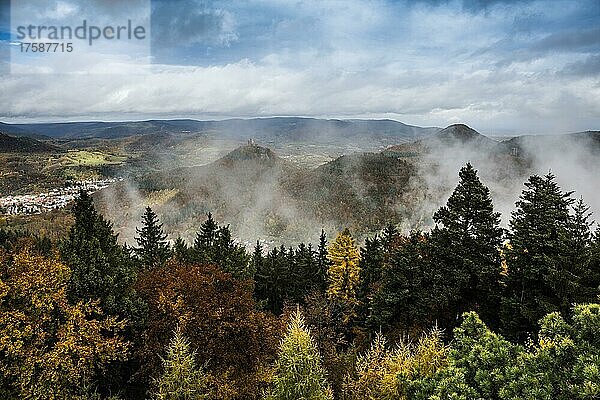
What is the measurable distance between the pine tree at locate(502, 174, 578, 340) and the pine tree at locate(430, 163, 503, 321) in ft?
4.35

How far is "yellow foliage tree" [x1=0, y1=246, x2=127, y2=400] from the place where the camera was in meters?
16.7

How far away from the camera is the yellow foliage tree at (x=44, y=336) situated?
16719 mm

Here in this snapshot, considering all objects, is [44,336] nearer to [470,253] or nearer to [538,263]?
[470,253]

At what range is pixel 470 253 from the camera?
23.2 m

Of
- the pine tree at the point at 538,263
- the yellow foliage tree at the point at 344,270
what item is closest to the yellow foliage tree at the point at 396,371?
the pine tree at the point at 538,263

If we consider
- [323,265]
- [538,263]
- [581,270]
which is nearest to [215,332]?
[538,263]

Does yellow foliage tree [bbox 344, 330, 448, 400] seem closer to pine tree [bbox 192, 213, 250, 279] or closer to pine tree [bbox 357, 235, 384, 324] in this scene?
pine tree [bbox 357, 235, 384, 324]

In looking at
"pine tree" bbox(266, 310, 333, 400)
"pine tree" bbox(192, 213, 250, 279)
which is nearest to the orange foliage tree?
"pine tree" bbox(266, 310, 333, 400)

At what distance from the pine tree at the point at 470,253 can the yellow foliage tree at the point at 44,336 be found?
17046 millimetres

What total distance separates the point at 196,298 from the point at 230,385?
451 centimetres

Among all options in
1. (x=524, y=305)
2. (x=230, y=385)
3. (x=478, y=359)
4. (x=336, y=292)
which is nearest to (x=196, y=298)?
(x=230, y=385)

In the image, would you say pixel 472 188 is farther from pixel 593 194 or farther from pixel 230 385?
pixel 593 194

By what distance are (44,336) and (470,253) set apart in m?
20.9

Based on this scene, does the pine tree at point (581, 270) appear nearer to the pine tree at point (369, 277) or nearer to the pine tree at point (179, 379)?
the pine tree at point (369, 277)
